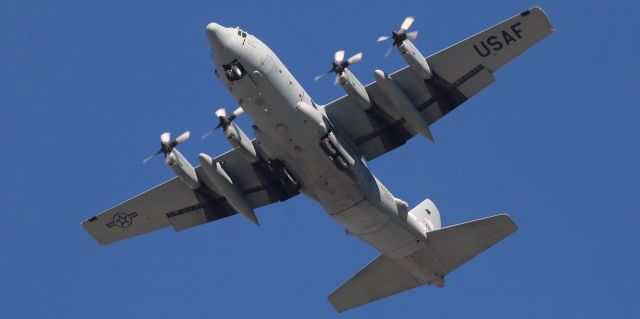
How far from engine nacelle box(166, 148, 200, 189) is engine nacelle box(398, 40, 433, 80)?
10047 mm

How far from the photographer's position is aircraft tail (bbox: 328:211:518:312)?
44.2 m

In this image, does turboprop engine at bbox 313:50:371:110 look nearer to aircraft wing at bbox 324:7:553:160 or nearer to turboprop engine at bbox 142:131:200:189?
aircraft wing at bbox 324:7:553:160

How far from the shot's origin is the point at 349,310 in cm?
4666

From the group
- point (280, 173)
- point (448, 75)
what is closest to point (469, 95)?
point (448, 75)

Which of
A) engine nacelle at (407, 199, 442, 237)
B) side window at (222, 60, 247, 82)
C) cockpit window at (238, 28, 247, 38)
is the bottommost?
engine nacelle at (407, 199, 442, 237)

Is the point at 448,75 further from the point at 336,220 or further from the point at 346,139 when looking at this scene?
the point at 336,220

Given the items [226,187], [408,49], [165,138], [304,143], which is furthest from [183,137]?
[408,49]

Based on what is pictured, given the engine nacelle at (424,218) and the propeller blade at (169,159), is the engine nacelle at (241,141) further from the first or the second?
the engine nacelle at (424,218)

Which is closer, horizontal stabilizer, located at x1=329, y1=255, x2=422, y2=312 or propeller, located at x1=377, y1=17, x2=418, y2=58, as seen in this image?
propeller, located at x1=377, y1=17, x2=418, y2=58

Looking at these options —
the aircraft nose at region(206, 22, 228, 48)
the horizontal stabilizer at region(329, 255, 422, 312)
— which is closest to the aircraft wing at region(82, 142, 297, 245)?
the horizontal stabilizer at region(329, 255, 422, 312)

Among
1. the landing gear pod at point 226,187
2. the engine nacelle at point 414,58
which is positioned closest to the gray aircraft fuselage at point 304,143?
the landing gear pod at point 226,187

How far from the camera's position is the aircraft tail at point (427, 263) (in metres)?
44.2

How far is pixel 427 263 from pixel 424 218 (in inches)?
87.8

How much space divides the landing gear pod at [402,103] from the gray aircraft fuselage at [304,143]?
103 inches
